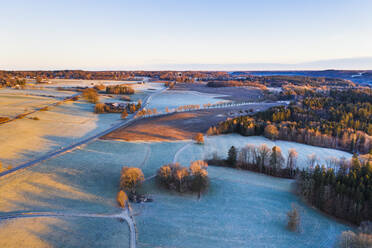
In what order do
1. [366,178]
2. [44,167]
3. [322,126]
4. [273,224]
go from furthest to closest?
[322,126] < [44,167] < [366,178] < [273,224]

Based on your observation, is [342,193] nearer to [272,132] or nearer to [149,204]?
[149,204]

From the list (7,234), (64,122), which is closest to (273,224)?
(7,234)

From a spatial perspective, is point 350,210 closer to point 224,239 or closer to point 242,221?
point 242,221

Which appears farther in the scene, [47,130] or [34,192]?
[47,130]

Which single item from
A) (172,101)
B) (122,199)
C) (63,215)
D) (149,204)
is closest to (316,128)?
(149,204)

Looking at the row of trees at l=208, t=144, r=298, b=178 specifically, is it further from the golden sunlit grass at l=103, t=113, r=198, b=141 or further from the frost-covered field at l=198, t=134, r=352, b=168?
the golden sunlit grass at l=103, t=113, r=198, b=141

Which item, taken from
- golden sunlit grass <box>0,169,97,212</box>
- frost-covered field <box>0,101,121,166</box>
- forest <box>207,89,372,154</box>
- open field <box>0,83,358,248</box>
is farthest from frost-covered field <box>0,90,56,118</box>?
forest <box>207,89,372,154</box>
